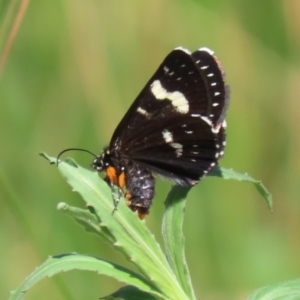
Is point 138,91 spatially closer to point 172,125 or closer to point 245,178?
point 172,125

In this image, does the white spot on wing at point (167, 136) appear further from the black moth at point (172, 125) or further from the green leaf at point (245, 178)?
the green leaf at point (245, 178)

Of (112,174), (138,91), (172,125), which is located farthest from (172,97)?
(138,91)

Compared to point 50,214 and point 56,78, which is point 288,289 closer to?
point 50,214

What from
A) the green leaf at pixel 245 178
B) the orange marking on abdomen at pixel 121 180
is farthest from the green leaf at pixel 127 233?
the orange marking on abdomen at pixel 121 180

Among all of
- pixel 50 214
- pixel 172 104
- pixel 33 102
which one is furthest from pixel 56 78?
pixel 172 104

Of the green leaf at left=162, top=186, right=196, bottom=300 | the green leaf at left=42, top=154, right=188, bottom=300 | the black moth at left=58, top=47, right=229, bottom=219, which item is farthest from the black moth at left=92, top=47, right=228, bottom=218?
the green leaf at left=42, top=154, right=188, bottom=300

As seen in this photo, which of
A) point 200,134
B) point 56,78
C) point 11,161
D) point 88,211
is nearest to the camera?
point 88,211

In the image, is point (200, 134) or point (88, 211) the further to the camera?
point (200, 134)
